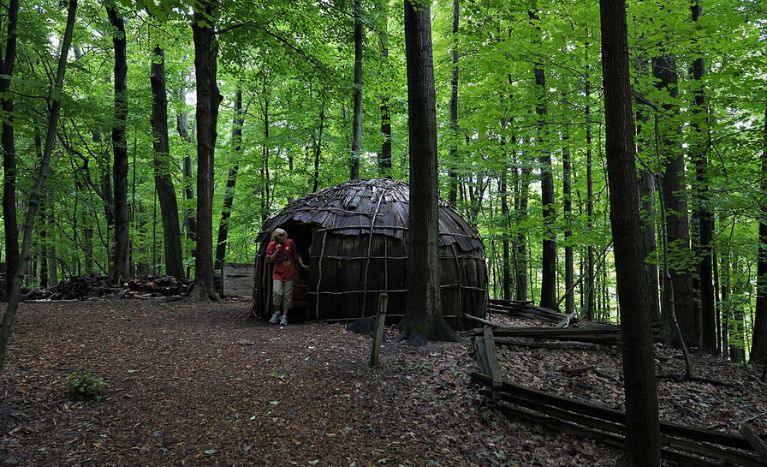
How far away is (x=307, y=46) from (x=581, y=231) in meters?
8.01

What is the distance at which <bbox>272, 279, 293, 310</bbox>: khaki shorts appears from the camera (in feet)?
27.9

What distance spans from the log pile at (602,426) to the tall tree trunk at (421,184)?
1.55 metres

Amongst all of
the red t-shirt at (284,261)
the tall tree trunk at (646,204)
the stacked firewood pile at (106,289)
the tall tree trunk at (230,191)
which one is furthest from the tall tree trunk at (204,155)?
the tall tree trunk at (646,204)

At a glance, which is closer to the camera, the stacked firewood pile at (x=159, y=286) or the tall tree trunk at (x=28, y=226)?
the tall tree trunk at (x=28, y=226)

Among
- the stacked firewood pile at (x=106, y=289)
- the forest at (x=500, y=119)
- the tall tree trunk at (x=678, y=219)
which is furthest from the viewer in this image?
the stacked firewood pile at (x=106, y=289)

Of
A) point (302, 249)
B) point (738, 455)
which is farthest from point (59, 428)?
point (302, 249)

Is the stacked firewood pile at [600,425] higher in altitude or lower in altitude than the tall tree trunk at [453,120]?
lower

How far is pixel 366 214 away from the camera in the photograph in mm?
8812

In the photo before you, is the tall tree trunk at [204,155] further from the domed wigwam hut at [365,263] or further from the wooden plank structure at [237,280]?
the wooden plank structure at [237,280]

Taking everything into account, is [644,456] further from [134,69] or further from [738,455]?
[134,69]

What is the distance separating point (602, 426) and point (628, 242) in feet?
6.51

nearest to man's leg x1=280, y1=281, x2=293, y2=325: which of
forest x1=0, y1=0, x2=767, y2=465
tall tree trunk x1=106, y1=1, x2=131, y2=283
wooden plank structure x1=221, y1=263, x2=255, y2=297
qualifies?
forest x1=0, y1=0, x2=767, y2=465

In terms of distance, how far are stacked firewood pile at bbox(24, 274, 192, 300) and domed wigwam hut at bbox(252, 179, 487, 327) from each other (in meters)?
4.15

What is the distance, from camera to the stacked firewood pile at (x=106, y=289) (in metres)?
11.1
